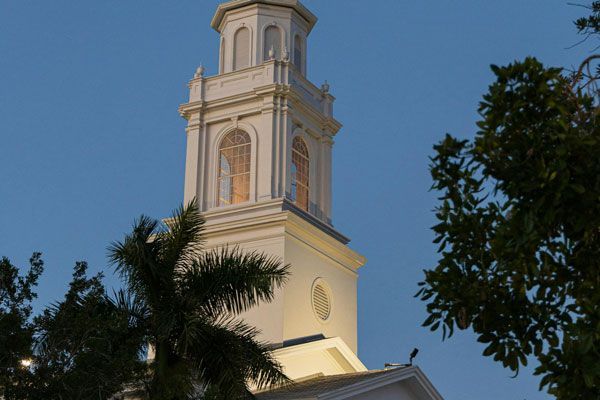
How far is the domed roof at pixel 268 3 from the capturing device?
37.1 metres

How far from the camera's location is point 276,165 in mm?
Result: 34500

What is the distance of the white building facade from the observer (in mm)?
32469

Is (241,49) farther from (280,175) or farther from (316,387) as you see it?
(316,387)

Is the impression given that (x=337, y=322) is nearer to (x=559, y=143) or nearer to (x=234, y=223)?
(x=234, y=223)

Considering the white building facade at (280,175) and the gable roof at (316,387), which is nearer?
the gable roof at (316,387)

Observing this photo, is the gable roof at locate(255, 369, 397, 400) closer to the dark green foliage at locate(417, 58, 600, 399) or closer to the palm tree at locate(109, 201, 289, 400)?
the palm tree at locate(109, 201, 289, 400)

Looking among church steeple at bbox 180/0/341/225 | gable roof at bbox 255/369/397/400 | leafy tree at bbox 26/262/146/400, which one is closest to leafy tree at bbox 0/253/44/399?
leafy tree at bbox 26/262/146/400

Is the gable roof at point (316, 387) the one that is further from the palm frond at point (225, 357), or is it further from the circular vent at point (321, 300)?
the circular vent at point (321, 300)

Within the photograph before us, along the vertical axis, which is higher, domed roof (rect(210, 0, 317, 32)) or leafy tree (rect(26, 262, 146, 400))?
domed roof (rect(210, 0, 317, 32))

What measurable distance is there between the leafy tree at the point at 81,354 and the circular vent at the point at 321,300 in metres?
12.7

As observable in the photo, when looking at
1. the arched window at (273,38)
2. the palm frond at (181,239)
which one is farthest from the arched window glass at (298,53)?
the palm frond at (181,239)

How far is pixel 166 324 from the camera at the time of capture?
21672 millimetres

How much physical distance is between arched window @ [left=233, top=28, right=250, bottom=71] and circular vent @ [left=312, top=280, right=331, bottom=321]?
7.86 meters

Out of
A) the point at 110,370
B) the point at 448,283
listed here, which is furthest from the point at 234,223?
the point at 448,283
